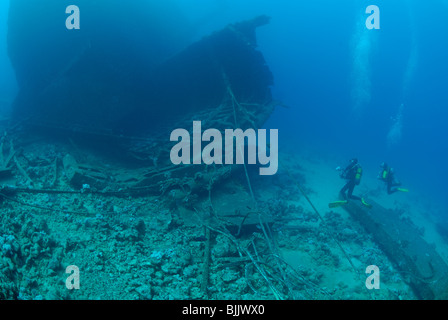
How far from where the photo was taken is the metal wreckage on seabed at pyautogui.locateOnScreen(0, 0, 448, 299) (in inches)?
186

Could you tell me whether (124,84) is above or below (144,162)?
above

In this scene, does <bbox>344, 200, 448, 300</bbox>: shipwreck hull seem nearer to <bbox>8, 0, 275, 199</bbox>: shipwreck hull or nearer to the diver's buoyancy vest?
the diver's buoyancy vest

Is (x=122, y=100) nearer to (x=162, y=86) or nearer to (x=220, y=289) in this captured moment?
(x=162, y=86)

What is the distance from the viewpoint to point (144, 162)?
9.05m

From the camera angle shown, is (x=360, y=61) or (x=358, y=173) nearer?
(x=358, y=173)

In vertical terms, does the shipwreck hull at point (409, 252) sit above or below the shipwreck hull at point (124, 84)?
below

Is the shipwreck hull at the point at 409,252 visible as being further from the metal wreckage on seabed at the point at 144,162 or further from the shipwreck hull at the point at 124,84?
the shipwreck hull at the point at 124,84

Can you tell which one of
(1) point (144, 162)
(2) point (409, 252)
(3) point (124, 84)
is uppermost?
(3) point (124, 84)

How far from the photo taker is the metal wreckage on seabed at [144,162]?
4.73m

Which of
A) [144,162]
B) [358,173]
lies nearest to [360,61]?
[358,173]

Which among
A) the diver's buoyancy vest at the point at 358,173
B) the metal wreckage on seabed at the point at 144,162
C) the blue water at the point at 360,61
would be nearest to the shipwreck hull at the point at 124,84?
the metal wreckage on seabed at the point at 144,162

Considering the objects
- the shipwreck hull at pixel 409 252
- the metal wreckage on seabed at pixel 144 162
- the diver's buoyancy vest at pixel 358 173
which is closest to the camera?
the metal wreckage on seabed at pixel 144 162

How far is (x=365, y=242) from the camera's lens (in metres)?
7.72

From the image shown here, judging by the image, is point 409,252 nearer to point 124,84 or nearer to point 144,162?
point 144,162
